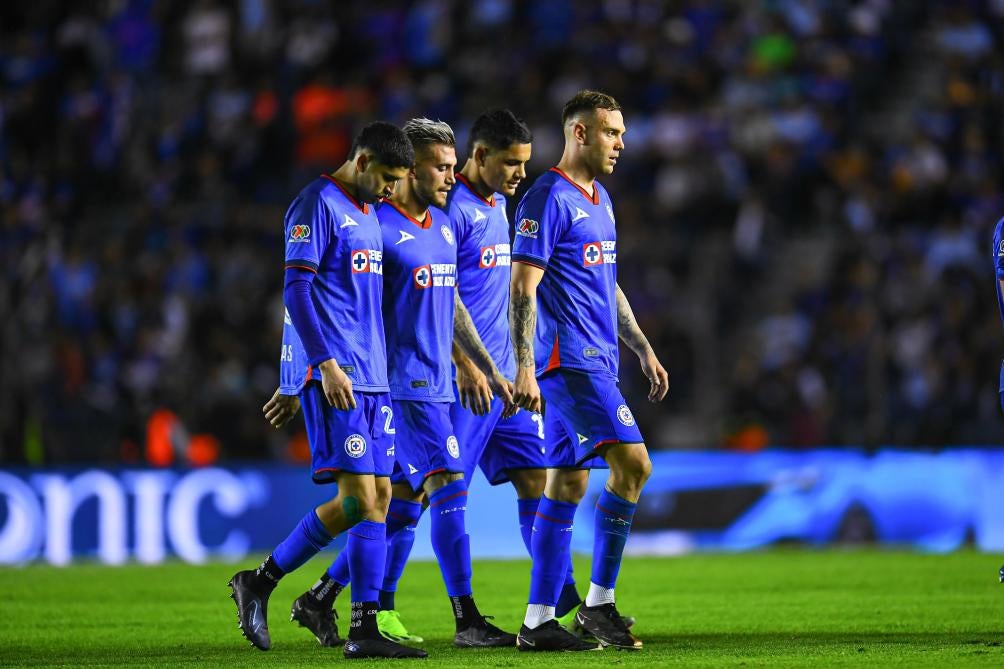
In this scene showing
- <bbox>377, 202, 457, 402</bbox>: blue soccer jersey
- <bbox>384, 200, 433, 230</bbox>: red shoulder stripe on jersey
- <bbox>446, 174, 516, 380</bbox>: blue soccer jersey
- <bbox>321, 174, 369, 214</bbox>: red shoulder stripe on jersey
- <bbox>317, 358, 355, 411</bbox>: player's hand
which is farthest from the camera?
<bbox>446, 174, 516, 380</bbox>: blue soccer jersey

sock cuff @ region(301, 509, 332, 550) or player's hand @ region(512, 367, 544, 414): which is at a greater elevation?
player's hand @ region(512, 367, 544, 414)

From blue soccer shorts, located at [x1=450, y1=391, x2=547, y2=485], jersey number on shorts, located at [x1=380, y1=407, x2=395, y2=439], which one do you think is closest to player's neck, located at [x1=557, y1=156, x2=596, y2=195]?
blue soccer shorts, located at [x1=450, y1=391, x2=547, y2=485]

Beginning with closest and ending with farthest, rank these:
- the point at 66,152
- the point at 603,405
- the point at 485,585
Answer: the point at 603,405 < the point at 485,585 < the point at 66,152

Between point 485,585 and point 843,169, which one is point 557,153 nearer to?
point 843,169

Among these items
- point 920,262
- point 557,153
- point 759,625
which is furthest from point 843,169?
point 759,625

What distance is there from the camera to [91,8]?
73.6 feet

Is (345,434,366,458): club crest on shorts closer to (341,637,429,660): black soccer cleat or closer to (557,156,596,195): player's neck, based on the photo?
(341,637,429,660): black soccer cleat

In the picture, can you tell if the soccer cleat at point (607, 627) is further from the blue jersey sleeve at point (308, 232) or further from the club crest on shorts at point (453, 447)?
the blue jersey sleeve at point (308, 232)

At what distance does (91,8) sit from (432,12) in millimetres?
4880

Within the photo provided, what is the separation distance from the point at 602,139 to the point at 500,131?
60cm

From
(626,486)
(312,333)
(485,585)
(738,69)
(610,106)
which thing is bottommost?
(485,585)

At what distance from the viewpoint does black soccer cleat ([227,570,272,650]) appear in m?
7.54

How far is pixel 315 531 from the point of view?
7.55 metres

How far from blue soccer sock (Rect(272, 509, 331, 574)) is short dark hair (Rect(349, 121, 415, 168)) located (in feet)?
5.54
